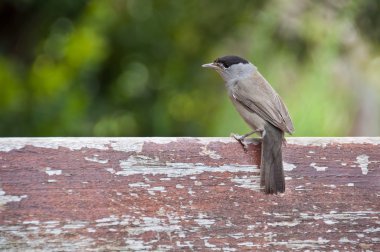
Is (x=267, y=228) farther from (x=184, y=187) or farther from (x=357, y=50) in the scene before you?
(x=357, y=50)

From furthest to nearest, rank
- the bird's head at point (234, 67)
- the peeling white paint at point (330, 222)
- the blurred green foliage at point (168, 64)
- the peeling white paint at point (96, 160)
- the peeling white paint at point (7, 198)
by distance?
the blurred green foliage at point (168, 64) < the bird's head at point (234, 67) < the peeling white paint at point (330, 222) < the peeling white paint at point (96, 160) < the peeling white paint at point (7, 198)

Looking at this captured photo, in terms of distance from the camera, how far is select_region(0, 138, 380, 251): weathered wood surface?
2309 millimetres

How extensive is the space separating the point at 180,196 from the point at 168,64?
4.10 meters

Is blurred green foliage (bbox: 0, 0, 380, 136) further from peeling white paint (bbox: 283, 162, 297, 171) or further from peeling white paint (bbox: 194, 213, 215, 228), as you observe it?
peeling white paint (bbox: 194, 213, 215, 228)

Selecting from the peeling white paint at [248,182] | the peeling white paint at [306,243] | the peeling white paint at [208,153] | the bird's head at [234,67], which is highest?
the bird's head at [234,67]

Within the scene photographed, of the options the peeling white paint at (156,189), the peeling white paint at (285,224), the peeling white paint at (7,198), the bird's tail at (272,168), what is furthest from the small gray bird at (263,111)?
the peeling white paint at (7,198)

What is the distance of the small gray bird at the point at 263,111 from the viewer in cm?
247

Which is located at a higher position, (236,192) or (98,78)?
(98,78)

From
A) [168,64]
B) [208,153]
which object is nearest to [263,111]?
[208,153]

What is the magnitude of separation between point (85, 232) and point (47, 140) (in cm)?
31

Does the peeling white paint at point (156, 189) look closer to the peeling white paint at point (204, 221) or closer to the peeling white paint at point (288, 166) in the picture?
the peeling white paint at point (204, 221)

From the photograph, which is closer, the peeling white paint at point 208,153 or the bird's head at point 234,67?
the peeling white paint at point 208,153

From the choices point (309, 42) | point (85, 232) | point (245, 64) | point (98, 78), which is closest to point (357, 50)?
point (309, 42)

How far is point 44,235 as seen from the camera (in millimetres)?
2287
